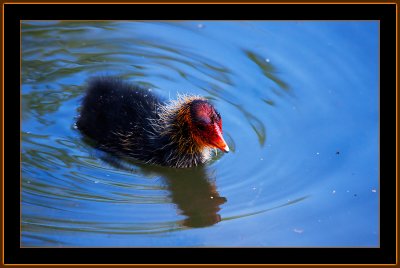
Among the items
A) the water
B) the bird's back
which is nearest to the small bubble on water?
the water

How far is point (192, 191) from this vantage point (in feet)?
23.3

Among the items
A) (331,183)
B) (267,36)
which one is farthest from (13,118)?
(267,36)

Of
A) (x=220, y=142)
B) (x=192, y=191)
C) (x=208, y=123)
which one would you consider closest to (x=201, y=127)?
(x=208, y=123)

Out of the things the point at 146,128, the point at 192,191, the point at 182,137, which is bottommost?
the point at 192,191

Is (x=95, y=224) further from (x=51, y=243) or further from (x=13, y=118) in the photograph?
(x=13, y=118)

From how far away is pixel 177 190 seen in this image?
7070mm

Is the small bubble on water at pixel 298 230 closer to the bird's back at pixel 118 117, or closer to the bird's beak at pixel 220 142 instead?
the bird's beak at pixel 220 142

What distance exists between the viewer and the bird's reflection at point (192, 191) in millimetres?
6578

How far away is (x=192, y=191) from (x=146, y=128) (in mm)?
997

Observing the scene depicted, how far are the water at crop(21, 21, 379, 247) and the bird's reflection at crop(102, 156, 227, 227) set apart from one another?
19 mm

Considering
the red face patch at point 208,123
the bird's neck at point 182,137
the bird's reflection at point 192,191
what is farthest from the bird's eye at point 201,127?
the bird's reflection at point 192,191

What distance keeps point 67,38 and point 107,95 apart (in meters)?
2.50

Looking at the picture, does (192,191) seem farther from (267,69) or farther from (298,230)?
(267,69)

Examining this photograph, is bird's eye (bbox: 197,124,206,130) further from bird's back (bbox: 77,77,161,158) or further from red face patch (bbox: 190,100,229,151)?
bird's back (bbox: 77,77,161,158)
